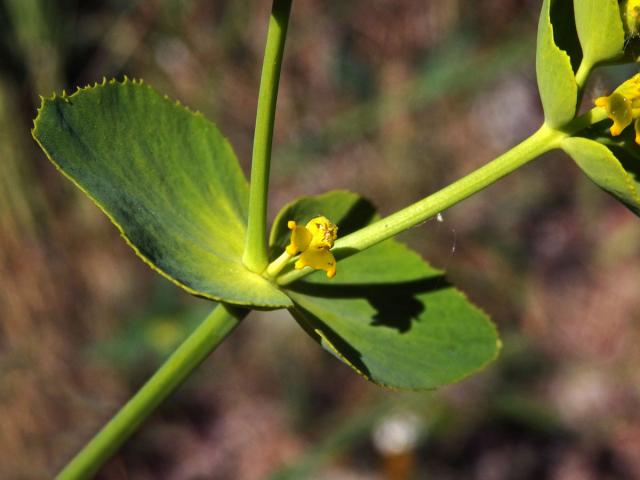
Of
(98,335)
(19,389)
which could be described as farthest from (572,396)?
(19,389)

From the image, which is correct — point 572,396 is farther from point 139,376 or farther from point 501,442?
point 139,376

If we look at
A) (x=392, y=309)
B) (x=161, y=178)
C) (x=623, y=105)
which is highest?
(x=161, y=178)

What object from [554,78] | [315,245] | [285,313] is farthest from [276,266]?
[285,313]

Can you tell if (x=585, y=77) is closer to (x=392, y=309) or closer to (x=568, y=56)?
(x=568, y=56)

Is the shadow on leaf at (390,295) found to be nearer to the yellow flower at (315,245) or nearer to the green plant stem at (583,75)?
the yellow flower at (315,245)

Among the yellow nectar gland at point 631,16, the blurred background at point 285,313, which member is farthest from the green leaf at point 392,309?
the blurred background at point 285,313
